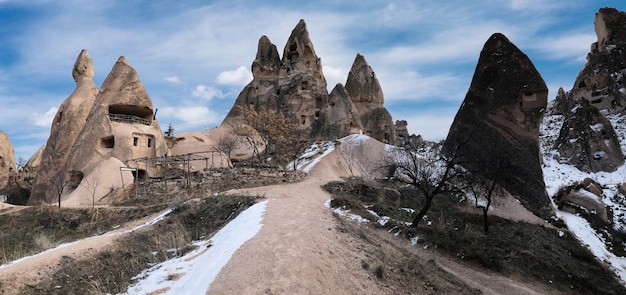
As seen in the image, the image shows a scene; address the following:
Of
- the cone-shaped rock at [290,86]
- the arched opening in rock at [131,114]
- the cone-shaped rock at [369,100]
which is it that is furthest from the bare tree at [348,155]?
the cone-shaped rock at [369,100]

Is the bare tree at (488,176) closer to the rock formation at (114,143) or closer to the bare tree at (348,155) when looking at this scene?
the bare tree at (348,155)

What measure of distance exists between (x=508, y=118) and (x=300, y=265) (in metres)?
15.8

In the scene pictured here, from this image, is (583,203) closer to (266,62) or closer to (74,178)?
(74,178)

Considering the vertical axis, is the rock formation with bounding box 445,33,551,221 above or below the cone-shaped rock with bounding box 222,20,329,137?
below

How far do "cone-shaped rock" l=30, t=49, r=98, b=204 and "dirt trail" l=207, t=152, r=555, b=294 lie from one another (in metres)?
20.5

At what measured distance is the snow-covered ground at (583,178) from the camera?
1390 cm

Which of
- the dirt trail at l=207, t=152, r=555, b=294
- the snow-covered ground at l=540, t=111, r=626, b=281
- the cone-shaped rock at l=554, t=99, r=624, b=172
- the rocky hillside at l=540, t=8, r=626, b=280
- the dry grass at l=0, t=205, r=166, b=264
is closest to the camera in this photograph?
the dirt trail at l=207, t=152, r=555, b=294

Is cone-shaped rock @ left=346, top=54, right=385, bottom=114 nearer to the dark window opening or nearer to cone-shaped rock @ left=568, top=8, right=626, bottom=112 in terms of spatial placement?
cone-shaped rock @ left=568, top=8, right=626, bottom=112

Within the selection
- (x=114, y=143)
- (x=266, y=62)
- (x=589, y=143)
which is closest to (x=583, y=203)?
(x=589, y=143)

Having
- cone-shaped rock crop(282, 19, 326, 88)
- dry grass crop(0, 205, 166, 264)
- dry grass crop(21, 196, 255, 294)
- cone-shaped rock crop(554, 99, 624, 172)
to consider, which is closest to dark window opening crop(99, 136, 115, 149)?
dry grass crop(0, 205, 166, 264)

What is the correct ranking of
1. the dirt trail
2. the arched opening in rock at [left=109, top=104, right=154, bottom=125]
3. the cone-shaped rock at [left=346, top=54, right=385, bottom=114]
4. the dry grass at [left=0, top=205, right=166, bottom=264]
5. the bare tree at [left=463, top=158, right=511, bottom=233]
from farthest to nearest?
the cone-shaped rock at [left=346, top=54, right=385, bottom=114]
the arched opening in rock at [left=109, top=104, right=154, bottom=125]
the bare tree at [left=463, top=158, right=511, bottom=233]
the dry grass at [left=0, top=205, right=166, bottom=264]
the dirt trail

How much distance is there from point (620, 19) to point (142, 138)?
51617 millimetres

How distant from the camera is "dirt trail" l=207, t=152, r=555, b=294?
16.0 ft

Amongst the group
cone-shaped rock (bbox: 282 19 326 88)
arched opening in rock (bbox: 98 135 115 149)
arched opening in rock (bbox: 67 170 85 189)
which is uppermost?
cone-shaped rock (bbox: 282 19 326 88)
